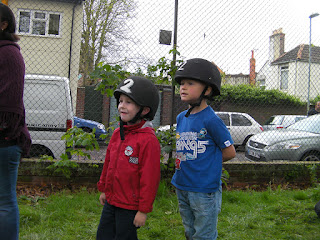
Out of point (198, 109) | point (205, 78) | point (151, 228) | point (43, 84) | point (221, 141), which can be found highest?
point (43, 84)

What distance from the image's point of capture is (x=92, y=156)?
164 inches

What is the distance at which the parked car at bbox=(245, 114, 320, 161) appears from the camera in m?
6.06

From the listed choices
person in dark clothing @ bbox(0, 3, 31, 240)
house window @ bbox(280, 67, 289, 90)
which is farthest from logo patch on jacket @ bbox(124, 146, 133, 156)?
house window @ bbox(280, 67, 289, 90)

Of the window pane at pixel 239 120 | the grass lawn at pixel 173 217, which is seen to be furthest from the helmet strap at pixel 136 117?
the window pane at pixel 239 120

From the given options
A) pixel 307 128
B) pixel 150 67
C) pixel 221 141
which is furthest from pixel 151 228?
pixel 307 128

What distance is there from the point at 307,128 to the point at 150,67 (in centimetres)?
450

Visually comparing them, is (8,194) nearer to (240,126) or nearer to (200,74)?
(200,74)

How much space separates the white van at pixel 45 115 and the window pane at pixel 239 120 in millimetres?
7549

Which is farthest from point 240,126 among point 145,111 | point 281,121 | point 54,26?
point 145,111

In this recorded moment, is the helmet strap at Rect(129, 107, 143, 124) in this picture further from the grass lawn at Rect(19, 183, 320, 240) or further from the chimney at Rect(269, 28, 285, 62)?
the chimney at Rect(269, 28, 285, 62)

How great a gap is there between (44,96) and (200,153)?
162 inches

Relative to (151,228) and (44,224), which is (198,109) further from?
(44,224)

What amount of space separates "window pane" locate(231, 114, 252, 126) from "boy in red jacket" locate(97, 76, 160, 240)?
32.8 ft

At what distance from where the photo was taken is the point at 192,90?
7.36ft
